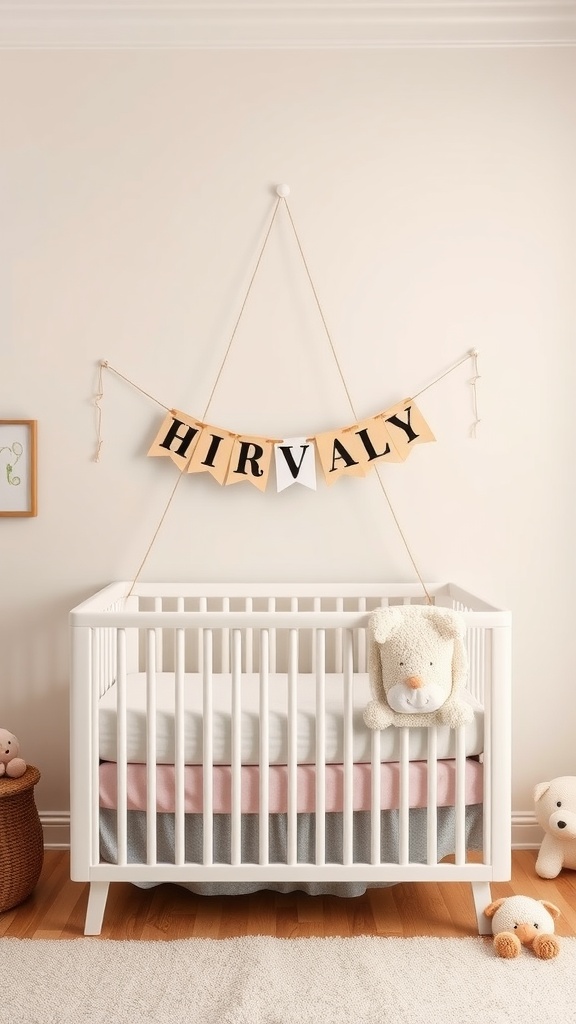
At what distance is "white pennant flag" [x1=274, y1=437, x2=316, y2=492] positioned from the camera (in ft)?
8.41

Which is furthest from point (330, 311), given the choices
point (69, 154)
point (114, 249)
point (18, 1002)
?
point (18, 1002)

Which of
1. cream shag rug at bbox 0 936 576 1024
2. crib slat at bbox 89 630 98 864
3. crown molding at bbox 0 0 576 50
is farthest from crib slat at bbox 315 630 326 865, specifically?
crown molding at bbox 0 0 576 50

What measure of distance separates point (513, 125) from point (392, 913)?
7.31 feet

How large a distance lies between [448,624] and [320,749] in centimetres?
40

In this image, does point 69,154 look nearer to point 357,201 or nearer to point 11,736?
point 357,201

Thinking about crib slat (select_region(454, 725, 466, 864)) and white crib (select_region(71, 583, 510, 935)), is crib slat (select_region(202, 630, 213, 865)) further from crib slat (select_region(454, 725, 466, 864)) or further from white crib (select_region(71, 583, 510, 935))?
crib slat (select_region(454, 725, 466, 864))

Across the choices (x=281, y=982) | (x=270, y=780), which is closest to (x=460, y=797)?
(x=270, y=780)

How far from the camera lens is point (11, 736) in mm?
2289

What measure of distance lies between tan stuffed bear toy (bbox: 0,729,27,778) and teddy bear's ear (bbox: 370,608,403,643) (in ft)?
3.30

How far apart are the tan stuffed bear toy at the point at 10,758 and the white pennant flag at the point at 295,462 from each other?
1007mm

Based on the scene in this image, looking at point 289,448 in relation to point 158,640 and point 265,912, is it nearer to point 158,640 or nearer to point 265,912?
point 158,640

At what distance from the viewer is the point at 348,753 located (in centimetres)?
198

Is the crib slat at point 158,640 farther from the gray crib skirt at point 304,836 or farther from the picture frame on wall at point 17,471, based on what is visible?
the gray crib skirt at point 304,836

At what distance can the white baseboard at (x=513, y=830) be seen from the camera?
2586 millimetres
